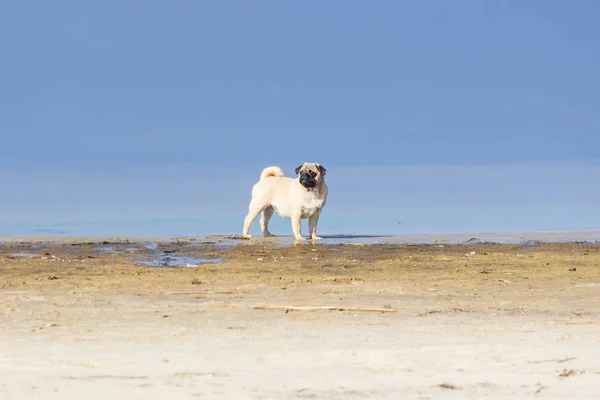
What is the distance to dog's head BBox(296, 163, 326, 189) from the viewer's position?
67.6 feet

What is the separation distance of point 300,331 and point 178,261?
8208mm

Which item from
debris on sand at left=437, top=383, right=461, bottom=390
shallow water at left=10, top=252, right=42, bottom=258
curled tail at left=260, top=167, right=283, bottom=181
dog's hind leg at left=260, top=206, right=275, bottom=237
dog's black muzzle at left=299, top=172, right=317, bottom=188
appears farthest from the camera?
curled tail at left=260, top=167, right=283, bottom=181

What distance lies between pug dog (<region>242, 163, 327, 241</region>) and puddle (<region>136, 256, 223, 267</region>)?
4.66m

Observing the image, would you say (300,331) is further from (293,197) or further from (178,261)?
(293,197)

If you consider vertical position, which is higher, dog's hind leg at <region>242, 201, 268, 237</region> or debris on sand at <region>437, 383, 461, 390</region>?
dog's hind leg at <region>242, 201, 268, 237</region>

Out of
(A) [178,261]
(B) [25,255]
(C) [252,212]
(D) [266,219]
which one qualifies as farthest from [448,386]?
(D) [266,219]

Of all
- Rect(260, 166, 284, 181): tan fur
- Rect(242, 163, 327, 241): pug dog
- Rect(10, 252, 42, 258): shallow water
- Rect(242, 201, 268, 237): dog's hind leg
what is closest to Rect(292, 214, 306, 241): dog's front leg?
Rect(242, 163, 327, 241): pug dog

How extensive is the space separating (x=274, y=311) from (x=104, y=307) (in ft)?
4.81

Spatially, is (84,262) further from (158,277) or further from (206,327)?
(206,327)

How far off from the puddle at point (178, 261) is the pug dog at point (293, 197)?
15.3 ft

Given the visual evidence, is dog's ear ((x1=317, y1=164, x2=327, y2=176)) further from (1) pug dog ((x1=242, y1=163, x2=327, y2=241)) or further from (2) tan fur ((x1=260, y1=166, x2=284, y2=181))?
(2) tan fur ((x1=260, y1=166, x2=284, y2=181))

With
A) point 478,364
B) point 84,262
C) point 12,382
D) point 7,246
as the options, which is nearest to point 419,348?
point 478,364

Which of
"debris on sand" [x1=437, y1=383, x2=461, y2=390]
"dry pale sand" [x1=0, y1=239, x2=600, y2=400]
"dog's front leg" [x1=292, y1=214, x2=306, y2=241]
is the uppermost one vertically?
"dog's front leg" [x1=292, y1=214, x2=306, y2=241]

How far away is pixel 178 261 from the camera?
15266mm
